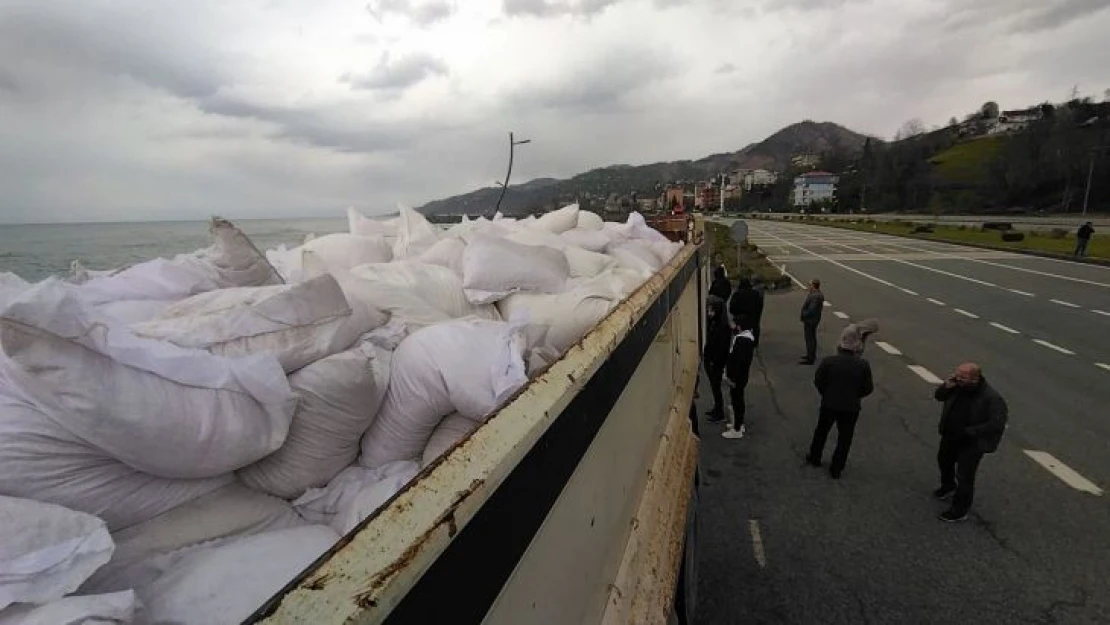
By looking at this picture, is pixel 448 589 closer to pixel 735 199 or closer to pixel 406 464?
pixel 406 464

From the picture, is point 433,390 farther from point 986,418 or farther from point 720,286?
point 720,286

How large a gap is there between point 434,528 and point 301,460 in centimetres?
98

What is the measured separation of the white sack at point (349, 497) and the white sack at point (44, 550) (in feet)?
1.65

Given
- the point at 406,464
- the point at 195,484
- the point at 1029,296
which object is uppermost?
the point at 195,484

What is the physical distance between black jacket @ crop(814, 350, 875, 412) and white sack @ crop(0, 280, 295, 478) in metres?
4.41

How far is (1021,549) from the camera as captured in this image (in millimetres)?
3721

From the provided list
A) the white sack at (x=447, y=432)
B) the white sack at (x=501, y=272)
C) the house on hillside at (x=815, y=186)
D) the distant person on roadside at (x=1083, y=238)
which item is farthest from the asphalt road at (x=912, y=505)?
the house on hillside at (x=815, y=186)

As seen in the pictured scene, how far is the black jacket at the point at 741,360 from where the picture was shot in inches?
223

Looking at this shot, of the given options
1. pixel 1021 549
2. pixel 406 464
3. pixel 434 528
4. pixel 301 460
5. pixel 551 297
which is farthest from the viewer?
pixel 1021 549

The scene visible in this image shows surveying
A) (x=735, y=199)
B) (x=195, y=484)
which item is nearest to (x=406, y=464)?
(x=195, y=484)

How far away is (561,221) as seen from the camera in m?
5.23

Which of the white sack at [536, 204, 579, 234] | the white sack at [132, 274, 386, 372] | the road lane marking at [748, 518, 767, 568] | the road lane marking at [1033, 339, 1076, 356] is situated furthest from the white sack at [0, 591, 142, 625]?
the road lane marking at [1033, 339, 1076, 356]

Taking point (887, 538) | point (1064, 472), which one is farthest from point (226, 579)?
point (1064, 472)

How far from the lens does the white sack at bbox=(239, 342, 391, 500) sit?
4.66 ft
